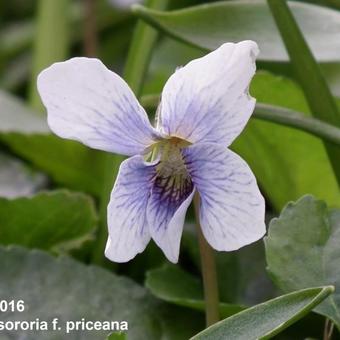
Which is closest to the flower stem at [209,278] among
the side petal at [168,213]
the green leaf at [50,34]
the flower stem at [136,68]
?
the side petal at [168,213]

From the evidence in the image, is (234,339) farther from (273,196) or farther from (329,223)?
(273,196)

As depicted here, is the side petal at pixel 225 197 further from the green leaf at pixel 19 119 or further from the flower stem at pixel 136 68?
the green leaf at pixel 19 119

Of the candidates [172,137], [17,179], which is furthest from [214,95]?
[17,179]

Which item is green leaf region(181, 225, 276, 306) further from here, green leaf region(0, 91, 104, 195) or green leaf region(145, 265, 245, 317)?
green leaf region(0, 91, 104, 195)

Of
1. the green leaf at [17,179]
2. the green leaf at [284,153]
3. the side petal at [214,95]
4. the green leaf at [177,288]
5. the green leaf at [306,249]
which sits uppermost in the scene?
the side petal at [214,95]

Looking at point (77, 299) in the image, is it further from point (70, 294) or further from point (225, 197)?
point (225, 197)

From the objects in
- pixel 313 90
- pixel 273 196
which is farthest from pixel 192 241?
pixel 313 90
